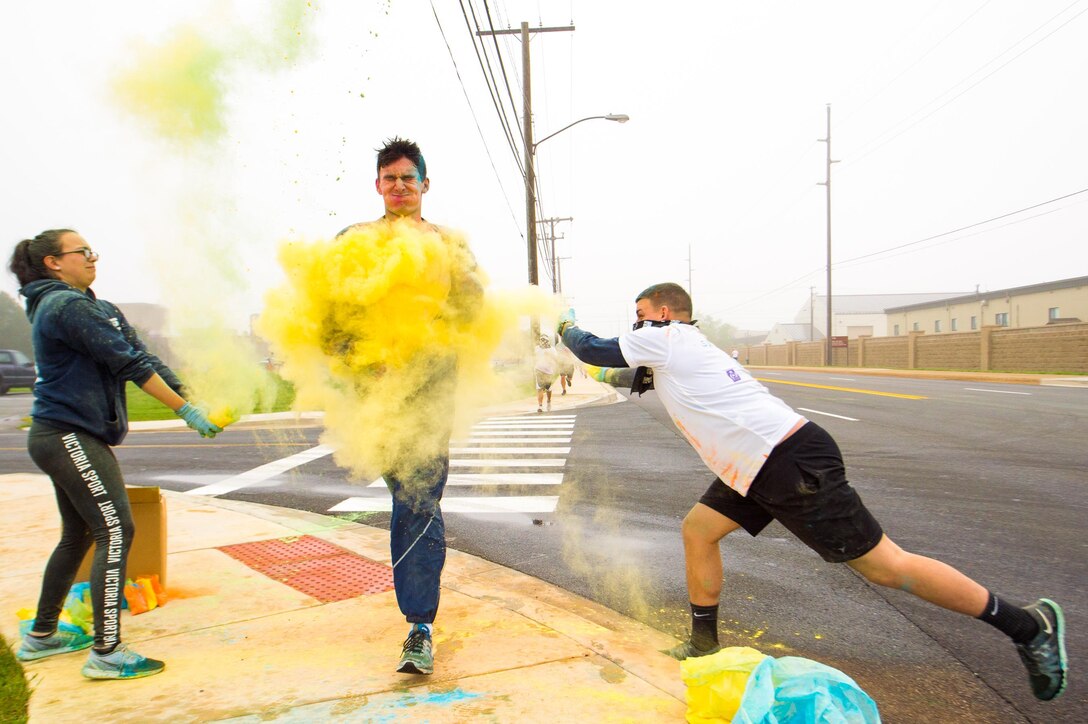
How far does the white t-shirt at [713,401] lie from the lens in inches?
103

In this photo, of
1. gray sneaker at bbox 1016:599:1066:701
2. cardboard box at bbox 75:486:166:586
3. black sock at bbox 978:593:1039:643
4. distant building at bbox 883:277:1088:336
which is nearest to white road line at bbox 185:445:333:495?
cardboard box at bbox 75:486:166:586

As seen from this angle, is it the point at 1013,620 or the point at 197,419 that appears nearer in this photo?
the point at 1013,620

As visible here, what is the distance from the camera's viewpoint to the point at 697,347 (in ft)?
9.27

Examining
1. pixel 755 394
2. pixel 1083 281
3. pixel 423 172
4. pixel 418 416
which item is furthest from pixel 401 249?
pixel 1083 281

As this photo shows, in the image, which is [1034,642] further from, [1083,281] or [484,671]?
[1083,281]

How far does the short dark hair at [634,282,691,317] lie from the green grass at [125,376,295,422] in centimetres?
169

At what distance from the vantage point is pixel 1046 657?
244 centimetres

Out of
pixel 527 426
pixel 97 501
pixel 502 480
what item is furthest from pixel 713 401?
pixel 527 426

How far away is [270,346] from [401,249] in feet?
2.54

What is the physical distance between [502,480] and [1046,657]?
218 inches

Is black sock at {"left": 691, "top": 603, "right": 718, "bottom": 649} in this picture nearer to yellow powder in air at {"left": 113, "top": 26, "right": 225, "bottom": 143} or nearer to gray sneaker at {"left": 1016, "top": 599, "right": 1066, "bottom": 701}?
gray sneaker at {"left": 1016, "top": 599, "right": 1066, "bottom": 701}

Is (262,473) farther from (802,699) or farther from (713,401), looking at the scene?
(802,699)

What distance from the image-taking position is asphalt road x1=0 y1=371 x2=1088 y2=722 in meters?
2.96

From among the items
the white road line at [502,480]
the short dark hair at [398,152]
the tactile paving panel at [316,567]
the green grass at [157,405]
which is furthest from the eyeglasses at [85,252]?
the white road line at [502,480]
